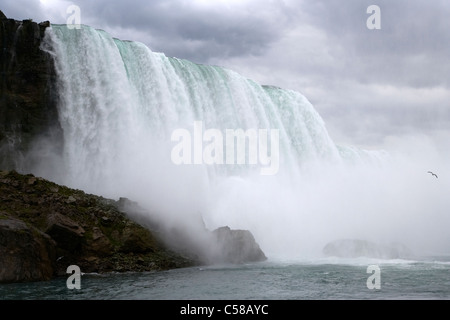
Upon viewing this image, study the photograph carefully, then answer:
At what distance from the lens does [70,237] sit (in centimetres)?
2216

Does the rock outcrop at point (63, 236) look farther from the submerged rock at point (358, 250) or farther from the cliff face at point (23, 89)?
the submerged rock at point (358, 250)

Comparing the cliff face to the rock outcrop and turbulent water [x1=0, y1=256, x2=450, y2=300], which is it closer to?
the rock outcrop

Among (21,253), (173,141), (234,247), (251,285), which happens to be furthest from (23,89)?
(251,285)

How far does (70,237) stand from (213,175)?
17150 mm

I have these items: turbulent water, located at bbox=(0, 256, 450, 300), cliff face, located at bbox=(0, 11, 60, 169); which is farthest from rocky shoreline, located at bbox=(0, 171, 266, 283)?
cliff face, located at bbox=(0, 11, 60, 169)

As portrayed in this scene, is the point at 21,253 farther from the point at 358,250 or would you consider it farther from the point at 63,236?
the point at 358,250

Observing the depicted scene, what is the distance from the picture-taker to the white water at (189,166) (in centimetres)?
3181

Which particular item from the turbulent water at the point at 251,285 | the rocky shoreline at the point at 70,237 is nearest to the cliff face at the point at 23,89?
the rocky shoreline at the point at 70,237

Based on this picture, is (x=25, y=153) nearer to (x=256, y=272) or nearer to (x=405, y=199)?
(x=256, y=272)

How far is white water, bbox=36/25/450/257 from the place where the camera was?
31.8 meters

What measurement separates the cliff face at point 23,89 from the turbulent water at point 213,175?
27.8 inches

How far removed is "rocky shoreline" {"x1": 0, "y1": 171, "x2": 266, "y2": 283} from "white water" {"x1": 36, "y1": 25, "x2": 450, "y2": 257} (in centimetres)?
286

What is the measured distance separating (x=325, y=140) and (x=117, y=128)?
25733 millimetres
